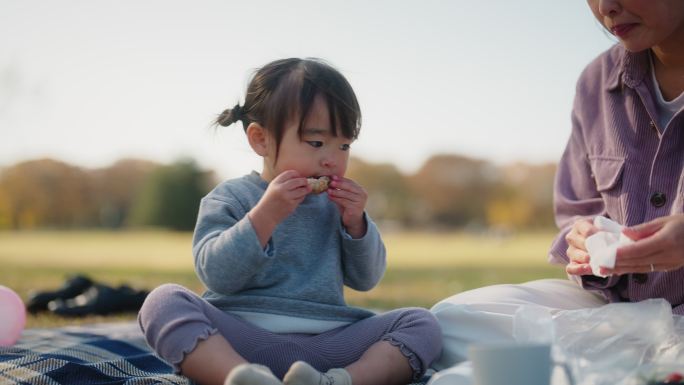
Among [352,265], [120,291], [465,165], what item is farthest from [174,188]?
[352,265]

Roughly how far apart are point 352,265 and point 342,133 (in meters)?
0.51

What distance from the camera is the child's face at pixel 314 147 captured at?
2.65 m

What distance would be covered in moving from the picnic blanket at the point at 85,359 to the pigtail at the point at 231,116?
977 millimetres

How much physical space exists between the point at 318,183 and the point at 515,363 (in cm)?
113

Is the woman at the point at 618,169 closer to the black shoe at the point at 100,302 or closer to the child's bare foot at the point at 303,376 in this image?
the child's bare foot at the point at 303,376

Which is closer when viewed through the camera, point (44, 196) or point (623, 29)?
point (623, 29)

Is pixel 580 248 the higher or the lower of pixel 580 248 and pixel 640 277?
the higher

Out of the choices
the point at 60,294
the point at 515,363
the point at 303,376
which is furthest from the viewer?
the point at 60,294

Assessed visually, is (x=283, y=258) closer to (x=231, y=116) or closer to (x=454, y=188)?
(x=231, y=116)

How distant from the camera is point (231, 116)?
2928 millimetres

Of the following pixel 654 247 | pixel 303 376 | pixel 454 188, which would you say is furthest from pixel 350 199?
pixel 454 188

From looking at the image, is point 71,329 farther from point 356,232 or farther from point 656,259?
point 656,259

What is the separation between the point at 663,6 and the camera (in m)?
2.47

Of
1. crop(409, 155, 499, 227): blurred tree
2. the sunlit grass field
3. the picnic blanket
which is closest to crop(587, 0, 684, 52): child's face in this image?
the picnic blanket
